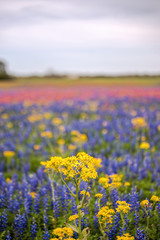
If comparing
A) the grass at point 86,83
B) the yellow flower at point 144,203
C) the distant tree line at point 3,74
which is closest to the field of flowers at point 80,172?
the yellow flower at point 144,203

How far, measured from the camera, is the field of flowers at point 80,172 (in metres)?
2.48

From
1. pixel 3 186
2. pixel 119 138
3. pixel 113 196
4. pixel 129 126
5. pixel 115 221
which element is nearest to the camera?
pixel 115 221

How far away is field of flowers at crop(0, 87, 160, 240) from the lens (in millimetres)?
2483

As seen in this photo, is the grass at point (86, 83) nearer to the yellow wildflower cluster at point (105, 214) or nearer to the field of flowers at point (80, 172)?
the field of flowers at point (80, 172)

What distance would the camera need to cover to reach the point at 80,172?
2.22m

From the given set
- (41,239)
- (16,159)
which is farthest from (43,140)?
(41,239)

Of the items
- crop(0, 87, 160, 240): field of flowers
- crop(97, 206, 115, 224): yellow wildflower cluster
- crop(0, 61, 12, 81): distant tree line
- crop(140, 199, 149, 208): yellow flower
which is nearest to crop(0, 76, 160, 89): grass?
crop(0, 61, 12, 81): distant tree line

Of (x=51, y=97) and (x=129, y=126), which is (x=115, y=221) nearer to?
(x=129, y=126)

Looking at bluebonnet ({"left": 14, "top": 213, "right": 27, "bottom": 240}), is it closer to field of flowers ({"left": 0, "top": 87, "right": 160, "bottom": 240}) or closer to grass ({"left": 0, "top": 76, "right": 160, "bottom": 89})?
field of flowers ({"left": 0, "top": 87, "right": 160, "bottom": 240})

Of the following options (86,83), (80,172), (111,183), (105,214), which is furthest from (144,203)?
(86,83)

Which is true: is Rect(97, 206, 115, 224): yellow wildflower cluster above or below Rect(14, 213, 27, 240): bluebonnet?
above

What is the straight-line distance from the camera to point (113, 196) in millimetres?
3074

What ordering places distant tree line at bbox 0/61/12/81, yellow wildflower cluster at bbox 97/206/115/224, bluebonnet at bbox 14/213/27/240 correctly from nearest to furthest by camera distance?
yellow wildflower cluster at bbox 97/206/115/224
bluebonnet at bbox 14/213/27/240
distant tree line at bbox 0/61/12/81

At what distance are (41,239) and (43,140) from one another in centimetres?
474
